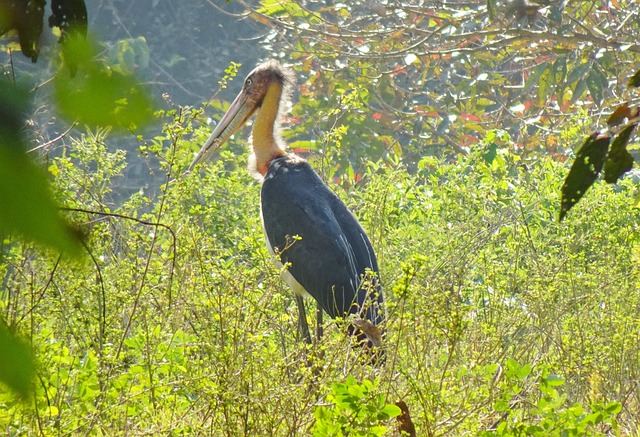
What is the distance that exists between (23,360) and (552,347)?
2938 millimetres

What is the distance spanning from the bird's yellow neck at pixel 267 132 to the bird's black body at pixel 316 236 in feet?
1.38

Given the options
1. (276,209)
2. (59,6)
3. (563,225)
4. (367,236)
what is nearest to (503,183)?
(563,225)

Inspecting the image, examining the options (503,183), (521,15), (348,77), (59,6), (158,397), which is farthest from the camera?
(348,77)

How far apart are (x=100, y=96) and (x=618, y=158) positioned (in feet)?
3.17

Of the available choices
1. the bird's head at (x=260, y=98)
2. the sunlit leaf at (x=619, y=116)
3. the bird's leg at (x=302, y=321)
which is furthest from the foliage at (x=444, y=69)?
the sunlit leaf at (x=619, y=116)

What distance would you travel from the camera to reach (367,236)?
163 inches

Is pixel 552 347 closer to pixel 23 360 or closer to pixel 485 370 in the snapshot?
pixel 485 370

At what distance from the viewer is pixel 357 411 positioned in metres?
1.93

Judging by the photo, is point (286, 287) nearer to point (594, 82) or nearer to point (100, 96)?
point (594, 82)

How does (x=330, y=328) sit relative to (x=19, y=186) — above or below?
below

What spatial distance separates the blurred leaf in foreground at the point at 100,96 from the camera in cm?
71

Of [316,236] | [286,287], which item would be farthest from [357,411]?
[286,287]

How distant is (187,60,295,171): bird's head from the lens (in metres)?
5.19

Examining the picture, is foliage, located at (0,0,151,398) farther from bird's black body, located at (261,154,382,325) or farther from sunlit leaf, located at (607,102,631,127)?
bird's black body, located at (261,154,382,325)
